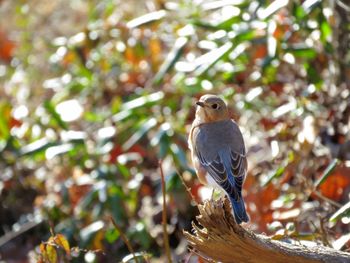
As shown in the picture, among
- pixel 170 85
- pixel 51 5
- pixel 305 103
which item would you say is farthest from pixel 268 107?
pixel 51 5

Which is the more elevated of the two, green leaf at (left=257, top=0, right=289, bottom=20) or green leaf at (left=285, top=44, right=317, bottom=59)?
green leaf at (left=257, top=0, right=289, bottom=20)

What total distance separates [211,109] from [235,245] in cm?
136

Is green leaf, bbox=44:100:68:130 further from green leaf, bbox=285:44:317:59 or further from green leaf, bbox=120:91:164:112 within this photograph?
green leaf, bbox=285:44:317:59

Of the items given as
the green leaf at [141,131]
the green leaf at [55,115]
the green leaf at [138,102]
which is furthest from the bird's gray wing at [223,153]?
the green leaf at [55,115]

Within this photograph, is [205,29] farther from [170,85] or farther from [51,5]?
[51,5]

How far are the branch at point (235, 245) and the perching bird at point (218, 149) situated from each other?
1.90 ft

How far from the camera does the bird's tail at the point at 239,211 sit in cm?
413

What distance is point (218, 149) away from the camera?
484cm

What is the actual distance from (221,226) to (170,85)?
3082 millimetres

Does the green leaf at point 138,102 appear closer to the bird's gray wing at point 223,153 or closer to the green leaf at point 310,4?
the bird's gray wing at point 223,153

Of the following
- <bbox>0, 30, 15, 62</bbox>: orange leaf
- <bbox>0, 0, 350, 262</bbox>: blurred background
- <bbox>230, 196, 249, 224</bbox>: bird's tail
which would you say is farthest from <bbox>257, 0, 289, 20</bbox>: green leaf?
<bbox>0, 30, 15, 62</bbox>: orange leaf

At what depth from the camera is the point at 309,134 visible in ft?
18.5

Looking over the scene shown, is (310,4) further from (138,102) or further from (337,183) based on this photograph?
(138,102)

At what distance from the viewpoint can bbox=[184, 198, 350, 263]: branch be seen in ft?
12.2
